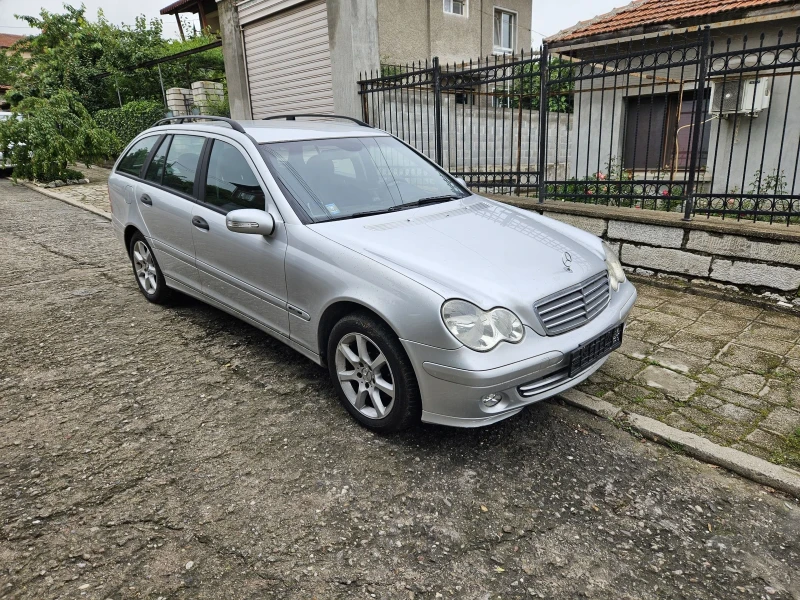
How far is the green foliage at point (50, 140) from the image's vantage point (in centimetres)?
1291

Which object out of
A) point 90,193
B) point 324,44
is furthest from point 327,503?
point 90,193

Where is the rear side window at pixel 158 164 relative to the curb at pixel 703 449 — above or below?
above

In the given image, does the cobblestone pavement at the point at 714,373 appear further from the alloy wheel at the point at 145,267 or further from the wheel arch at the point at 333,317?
the alloy wheel at the point at 145,267

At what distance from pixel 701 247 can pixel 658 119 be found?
5.42 metres

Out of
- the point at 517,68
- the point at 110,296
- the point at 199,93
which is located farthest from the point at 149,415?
the point at 199,93

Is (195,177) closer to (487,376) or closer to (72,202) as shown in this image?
(487,376)

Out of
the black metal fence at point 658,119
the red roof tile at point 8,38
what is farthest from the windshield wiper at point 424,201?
the red roof tile at point 8,38

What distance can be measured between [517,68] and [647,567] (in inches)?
228

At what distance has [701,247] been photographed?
17.5 ft

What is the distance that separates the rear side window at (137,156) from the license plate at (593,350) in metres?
4.11

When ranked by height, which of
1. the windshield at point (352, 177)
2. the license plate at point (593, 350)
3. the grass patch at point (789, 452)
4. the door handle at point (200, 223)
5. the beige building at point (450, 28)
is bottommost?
the grass patch at point (789, 452)

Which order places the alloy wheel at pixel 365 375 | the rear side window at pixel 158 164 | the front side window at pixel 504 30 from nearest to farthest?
the alloy wheel at pixel 365 375 → the rear side window at pixel 158 164 → the front side window at pixel 504 30

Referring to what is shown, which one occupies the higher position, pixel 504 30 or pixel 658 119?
pixel 504 30

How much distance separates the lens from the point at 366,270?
3.04 meters
